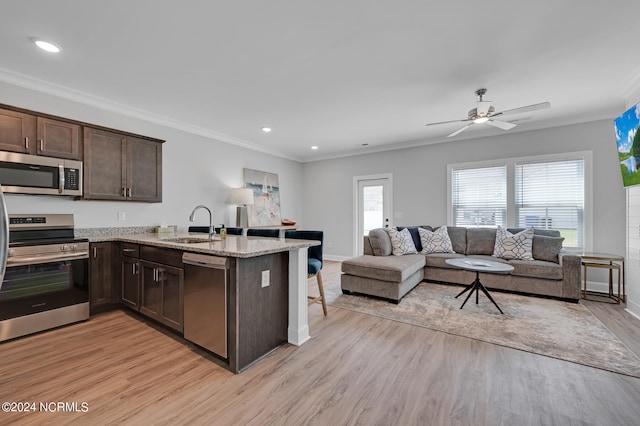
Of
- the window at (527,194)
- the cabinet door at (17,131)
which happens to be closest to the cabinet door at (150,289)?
the cabinet door at (17,131)

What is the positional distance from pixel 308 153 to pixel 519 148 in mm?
4175

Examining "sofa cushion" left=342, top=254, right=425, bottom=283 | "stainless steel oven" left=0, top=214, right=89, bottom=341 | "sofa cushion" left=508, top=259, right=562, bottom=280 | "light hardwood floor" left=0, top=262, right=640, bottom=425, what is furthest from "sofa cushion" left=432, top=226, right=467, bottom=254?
"stainless steel oven" left=0, top=214, right=89, bottom=341

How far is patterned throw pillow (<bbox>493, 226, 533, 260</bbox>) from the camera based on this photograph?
13.3ft

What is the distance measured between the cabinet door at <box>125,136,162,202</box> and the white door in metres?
4.04

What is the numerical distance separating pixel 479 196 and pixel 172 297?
200 inches

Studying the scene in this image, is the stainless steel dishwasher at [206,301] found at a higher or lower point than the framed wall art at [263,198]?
lower

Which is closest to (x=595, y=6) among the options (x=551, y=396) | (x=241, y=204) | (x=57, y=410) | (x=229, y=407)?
(x=551, y=396)

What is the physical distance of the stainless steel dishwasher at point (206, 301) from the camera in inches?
79.8

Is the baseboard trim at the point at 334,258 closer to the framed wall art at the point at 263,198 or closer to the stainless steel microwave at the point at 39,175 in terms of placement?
the framed wall art at the point at 263,198

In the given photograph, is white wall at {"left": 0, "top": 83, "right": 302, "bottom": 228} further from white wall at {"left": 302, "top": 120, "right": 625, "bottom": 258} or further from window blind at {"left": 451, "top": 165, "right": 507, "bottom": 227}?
window blind at {"left": 451, "top": 165, "right": 507, "bottom": 227}

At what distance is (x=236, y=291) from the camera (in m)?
1.97

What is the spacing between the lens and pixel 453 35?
223cm

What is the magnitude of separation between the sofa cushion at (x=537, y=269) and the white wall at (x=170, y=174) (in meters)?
4.66

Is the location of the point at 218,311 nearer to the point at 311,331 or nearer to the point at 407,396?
the point at 311,331
